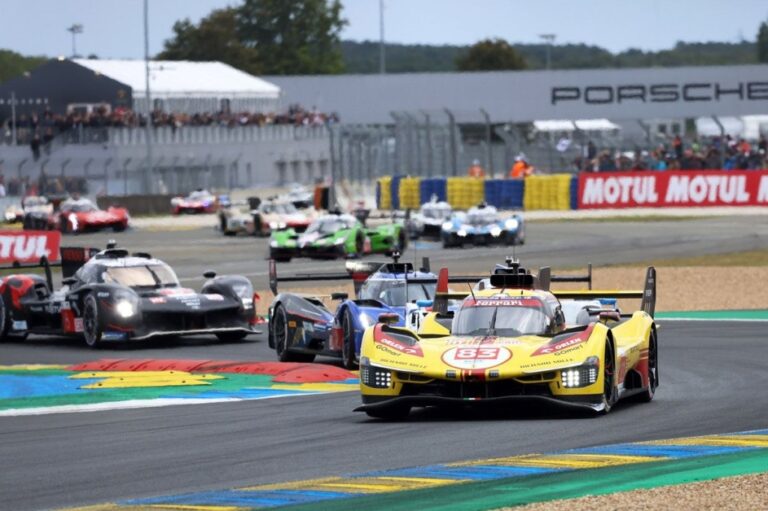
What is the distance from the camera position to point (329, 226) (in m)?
41.7

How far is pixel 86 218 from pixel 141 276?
32.2m

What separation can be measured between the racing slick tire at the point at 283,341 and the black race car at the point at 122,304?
260 centimetres

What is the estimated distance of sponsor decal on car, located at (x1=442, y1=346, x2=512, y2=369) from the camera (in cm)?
1375

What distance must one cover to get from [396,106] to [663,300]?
207 ft

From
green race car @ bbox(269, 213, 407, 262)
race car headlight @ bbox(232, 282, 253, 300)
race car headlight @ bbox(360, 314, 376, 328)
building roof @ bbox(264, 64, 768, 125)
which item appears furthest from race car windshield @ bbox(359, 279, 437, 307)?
building roof @ bbox(264, 64, 768, 125)

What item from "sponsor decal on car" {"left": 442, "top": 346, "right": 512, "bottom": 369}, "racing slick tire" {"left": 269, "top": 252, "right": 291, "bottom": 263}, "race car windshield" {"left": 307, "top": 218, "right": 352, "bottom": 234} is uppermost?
"sponsor decal on car" {"left": 442, "top": 346, "right": 512, "bottom": 369}

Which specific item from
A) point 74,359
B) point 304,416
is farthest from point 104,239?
point 304,416

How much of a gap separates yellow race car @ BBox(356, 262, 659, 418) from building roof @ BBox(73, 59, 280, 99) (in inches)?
2686

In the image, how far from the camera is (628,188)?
59.8 metres

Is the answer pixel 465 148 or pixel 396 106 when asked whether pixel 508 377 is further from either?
pixel 396 106

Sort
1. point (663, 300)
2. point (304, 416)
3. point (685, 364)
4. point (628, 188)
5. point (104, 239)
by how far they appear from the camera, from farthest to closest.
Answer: point (628, 188) < point (104, 239) < point (663, 300) < point (685, 364) < point (304, 416)

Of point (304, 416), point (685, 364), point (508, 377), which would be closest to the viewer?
point (508, 377)

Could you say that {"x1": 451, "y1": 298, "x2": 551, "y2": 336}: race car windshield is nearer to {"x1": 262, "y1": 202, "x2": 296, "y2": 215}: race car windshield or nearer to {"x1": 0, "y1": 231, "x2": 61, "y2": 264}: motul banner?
{"x1": 0, "y1": 231, "x2": 61, "y2": 264}: motul banner

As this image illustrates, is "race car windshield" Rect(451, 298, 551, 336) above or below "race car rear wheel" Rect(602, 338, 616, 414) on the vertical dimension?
above
